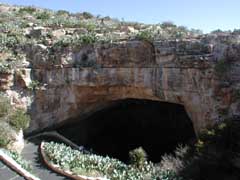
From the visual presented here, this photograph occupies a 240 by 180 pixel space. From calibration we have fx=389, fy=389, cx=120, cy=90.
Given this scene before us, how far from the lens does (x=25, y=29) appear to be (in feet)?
76.2

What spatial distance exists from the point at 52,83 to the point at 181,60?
6506mm

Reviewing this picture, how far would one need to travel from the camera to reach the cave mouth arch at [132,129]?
21.1 metres

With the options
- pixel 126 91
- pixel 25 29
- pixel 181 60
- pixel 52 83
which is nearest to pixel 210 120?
pixel 181 60

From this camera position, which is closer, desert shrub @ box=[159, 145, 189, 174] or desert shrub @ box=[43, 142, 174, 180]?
desert shrub @ box=[159, 145, 189, 174]

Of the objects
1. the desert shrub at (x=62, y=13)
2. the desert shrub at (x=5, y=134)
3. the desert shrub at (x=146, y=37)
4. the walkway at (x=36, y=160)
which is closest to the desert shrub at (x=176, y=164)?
the walkway at (x=36, y=160)

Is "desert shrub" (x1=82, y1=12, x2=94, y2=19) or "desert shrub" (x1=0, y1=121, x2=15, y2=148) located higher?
"desert shrub" (x1=82, y1=12, x2=94, y2=19)

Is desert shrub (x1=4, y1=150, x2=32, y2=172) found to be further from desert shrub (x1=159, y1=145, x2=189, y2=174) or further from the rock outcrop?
desert shrub (x1=159, y1=145, x2=189, y2=174)

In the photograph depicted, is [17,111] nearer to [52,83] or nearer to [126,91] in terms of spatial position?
[52,83]

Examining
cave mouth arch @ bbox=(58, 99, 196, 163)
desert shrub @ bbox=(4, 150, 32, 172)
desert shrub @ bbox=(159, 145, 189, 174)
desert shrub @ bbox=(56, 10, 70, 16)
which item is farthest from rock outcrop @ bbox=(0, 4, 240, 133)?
desert shrub @ bbox=(56, 10, 70, 16)

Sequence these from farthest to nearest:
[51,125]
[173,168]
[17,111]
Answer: [51,125] → [17,111] → [173,168]

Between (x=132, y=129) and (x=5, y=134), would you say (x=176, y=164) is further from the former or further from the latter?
(x=132, y=129)

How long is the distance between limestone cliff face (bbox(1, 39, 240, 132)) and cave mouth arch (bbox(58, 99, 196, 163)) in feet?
5.36

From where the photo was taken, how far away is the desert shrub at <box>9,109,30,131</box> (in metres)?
17.2

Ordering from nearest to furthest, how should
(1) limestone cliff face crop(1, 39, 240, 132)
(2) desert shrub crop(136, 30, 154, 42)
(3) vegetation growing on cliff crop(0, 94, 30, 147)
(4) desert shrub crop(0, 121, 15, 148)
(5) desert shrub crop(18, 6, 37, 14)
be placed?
(1) limestone cliff face crop(1, 39, 240, 132) < (4) desert shrub crop(0, 121, 15, 148) < (3) vegetation growing on cliff crop(0, 94, 30, 147) < (2) desert shrub crop(136, 30, 154, 42) < (5) desert shrub crop(18, 6, 37, 14)
